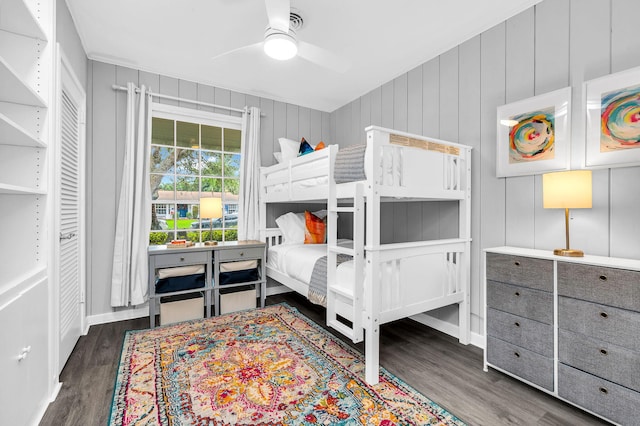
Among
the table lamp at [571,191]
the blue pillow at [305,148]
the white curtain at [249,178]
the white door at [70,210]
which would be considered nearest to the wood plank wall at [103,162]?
the white door at [70,210]

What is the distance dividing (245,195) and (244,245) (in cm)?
71

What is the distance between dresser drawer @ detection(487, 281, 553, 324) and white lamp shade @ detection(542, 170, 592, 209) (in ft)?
1.78

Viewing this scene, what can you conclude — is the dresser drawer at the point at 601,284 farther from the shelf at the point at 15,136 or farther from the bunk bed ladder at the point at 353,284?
the shelf at the point at 15,136

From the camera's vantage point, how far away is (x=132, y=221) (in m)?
3.04

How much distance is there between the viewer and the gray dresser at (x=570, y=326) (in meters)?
1.48

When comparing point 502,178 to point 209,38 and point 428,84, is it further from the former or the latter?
point 209,38

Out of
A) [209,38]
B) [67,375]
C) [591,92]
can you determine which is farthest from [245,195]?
[591,92]

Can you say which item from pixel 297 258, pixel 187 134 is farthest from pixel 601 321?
pixel 187 134

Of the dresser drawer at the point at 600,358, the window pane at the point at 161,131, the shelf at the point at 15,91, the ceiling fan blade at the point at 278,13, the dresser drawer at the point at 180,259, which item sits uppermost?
the ceiling fan blade at the point at 278,13

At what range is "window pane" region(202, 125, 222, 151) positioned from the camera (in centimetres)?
364

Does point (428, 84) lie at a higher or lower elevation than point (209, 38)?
lower

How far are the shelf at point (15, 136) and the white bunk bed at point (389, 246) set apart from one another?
1.72m

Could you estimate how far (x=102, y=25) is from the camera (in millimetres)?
2453

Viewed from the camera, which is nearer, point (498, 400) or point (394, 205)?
point (498, 400)
